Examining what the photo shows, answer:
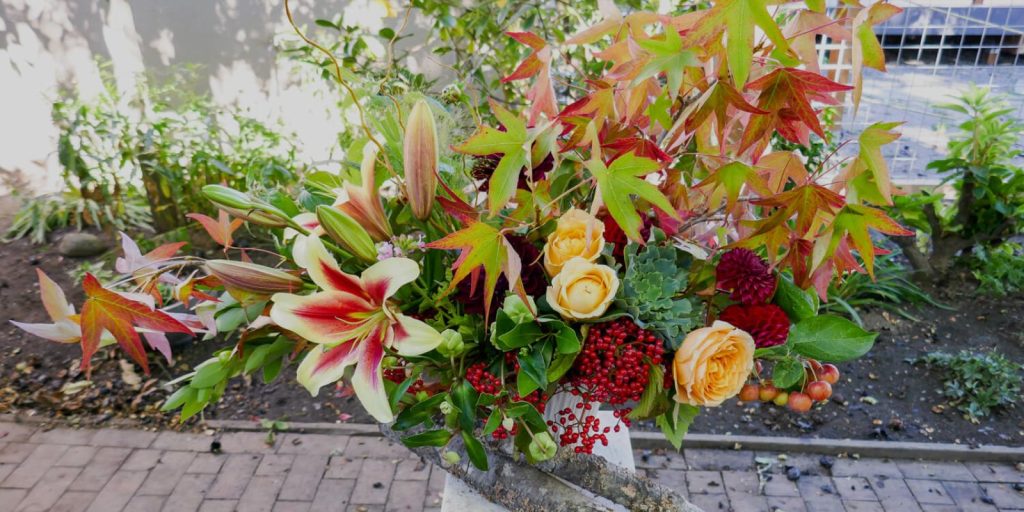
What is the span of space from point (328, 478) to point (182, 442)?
653mm

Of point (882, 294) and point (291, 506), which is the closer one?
point (291, 506)

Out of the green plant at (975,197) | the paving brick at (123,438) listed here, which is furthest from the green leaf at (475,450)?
the green plant at (975,197)

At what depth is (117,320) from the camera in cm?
76

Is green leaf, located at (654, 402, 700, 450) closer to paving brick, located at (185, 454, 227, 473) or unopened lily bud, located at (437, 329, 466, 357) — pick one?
unopened lily bud, located at (437, 329, 466, 357)

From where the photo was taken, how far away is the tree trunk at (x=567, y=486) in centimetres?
105

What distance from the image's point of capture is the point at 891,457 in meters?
2.71

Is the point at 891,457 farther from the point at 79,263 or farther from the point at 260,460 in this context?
the point at 79,263

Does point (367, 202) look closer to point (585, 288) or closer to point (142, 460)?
point (585, 288)

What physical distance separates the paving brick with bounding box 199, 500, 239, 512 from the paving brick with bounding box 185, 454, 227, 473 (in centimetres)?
17

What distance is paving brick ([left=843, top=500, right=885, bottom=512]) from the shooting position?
2.45m

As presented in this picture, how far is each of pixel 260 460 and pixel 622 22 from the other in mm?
2381

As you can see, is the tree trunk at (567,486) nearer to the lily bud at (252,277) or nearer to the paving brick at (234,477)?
the lily bud at (252,277)

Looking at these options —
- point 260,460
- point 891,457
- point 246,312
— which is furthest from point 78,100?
point 891,457

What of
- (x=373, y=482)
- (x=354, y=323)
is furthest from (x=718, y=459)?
(x=354, y=323)
